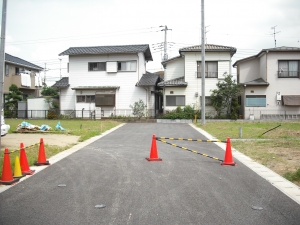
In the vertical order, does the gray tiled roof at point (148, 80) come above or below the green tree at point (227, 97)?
above

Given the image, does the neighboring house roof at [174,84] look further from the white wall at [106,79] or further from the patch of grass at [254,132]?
the patch of grass at [254,132]

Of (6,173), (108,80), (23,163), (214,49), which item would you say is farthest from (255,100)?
(6,173)

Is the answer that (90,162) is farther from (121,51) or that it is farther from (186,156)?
(121,51)

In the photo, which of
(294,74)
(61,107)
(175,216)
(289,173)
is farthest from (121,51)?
(175,216)

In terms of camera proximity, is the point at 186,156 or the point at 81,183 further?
the point at 186,156

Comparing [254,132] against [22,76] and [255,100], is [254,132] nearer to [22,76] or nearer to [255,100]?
[255,100]

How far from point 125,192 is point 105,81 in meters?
25.8

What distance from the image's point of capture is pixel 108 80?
31047 mm

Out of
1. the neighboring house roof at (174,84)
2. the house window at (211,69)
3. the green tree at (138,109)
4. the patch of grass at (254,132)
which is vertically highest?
the house window at (211,69)

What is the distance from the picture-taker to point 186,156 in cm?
1039

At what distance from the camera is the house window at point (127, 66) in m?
30.8

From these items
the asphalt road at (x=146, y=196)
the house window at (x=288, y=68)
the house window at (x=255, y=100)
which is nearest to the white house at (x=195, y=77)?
the house window at (x=255, y=100)

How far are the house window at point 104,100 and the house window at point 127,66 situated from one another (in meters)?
2.95

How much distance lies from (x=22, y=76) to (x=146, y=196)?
116 feet
